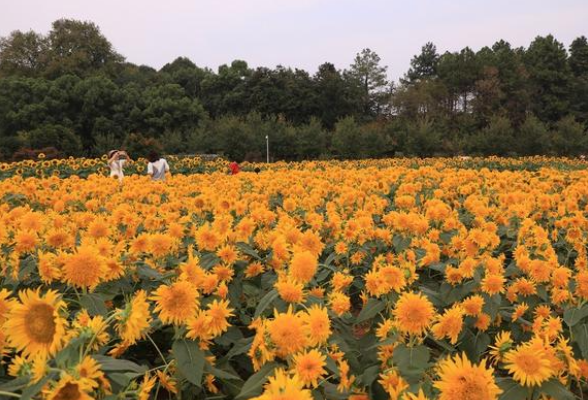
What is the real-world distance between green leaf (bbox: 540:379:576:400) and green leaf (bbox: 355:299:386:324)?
838mm

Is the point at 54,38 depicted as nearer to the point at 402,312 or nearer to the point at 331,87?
the point at 331,87

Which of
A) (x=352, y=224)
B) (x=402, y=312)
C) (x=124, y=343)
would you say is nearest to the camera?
(x=124, y=343)

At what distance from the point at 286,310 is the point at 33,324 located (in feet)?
2.94

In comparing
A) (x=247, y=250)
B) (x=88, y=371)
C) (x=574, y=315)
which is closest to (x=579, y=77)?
(x=574, y=315)

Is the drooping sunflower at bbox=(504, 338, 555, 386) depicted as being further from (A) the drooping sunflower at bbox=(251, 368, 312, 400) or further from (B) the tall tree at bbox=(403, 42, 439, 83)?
(B) the tall tree at bbox=(403, 42, 439, 83)

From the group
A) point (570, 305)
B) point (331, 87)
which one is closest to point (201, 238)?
point (570, 305)

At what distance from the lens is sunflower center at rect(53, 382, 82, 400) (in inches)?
47.6

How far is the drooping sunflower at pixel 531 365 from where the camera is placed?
1.44 metres

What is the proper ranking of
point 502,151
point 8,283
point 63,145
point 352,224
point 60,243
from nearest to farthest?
point 8,283 → point 60,243 → point 352,224 → point 502,151 → point 63,145

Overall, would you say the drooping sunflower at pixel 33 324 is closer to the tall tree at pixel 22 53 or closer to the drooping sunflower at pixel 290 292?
the drooping sunflower at pixel 290 292

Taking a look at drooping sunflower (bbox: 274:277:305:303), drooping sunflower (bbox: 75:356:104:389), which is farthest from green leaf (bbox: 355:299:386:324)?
drooping sunflower (bbox: 75:356:104:389)

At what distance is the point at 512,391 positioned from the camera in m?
1.51

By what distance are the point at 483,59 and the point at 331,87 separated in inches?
720

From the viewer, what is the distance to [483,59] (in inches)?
2382
